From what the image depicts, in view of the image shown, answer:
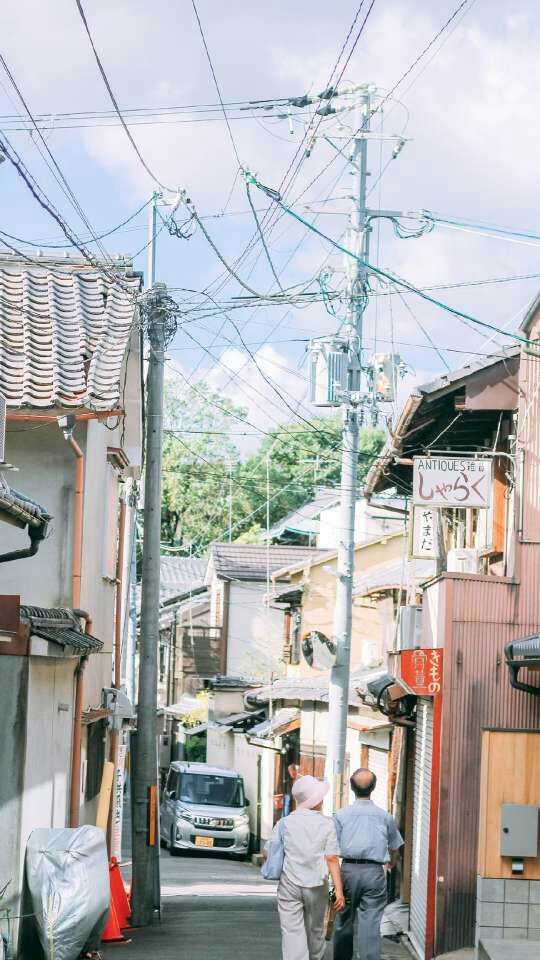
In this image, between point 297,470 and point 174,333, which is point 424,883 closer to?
point 174,333

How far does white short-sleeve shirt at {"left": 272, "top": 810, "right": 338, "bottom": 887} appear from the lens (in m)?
10.4

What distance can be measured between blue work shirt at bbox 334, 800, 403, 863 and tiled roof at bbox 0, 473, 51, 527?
4.15 m

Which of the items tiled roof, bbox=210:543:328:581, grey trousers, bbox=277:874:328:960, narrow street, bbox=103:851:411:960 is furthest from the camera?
tiled roof, bbox=210:543:328:581

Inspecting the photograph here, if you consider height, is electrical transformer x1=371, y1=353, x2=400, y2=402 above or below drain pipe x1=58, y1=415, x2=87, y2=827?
above

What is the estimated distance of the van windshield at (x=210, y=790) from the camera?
3584cm

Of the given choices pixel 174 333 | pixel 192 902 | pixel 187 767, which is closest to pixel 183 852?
pixel 187 767

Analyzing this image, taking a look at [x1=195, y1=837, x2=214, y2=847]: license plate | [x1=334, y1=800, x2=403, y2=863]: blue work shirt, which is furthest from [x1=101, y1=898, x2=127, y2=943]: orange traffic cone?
[x1=195, y1=837, x2=214, y2=847]: license plate

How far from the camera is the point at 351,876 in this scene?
11680 millimetres

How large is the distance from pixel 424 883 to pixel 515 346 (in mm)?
6459

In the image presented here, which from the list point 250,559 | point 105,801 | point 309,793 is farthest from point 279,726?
point 309,793

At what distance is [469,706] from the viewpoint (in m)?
14.5

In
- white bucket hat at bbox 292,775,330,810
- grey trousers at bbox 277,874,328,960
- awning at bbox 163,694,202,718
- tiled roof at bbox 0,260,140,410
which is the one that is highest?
tiled roof at bbox 0,260,140,410

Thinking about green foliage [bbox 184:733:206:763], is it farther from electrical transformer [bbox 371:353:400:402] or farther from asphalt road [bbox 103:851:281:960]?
electrical transformer [bbox 371:353:400:402]

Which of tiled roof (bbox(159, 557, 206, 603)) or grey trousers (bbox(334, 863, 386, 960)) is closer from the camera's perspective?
grey trousers (bbox(334, 863, 386, 960))
